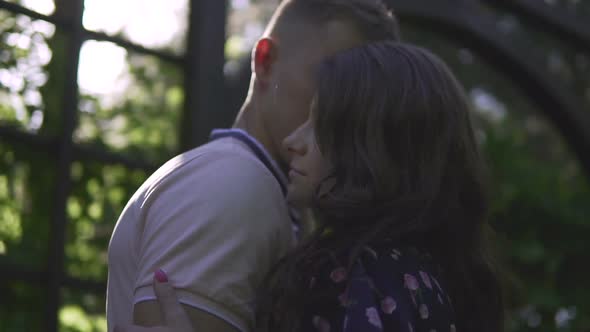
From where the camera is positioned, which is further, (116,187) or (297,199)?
(116,187)

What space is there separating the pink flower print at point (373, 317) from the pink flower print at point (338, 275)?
0.32 ft

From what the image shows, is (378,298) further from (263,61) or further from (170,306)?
(263,61)

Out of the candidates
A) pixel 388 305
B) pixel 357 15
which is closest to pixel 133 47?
pixel 357 15

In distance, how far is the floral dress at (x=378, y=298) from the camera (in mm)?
1650

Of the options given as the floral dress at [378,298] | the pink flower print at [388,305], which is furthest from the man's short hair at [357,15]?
the pink flower print at [388,305]

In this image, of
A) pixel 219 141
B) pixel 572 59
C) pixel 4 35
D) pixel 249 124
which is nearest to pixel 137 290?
pixel 219 141

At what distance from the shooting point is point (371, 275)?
5.57ft

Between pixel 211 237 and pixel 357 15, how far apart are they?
876 millimetres

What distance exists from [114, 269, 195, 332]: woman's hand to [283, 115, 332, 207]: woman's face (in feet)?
1.20

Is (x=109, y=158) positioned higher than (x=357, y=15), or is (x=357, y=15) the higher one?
(x=357, y=15)

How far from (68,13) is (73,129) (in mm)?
362

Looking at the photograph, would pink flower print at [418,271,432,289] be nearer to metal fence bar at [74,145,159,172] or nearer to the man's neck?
the man's neck

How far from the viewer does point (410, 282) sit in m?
1.71

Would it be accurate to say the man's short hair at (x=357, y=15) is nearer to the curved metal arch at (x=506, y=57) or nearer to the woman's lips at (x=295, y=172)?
the woman's lips at (x=295, y=172)
